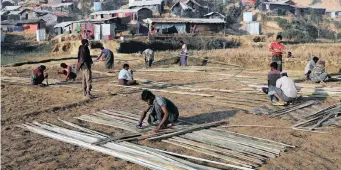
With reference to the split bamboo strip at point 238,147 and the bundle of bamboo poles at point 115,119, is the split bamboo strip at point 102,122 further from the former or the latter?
the split bamboo strip at point 238,147

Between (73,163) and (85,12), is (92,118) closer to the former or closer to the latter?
(73,163)

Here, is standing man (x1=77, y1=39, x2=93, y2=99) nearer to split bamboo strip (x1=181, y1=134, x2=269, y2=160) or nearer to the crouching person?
split bamboo strip (x1=181, y1=134, x2=269, y2=160)

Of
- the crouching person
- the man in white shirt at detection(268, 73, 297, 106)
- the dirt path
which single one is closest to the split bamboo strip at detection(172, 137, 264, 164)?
the dirt path

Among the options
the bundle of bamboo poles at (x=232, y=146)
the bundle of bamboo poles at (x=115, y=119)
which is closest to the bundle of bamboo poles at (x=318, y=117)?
the bundle of bamboo poles at (x=232, y=146)

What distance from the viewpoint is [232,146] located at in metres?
5.57

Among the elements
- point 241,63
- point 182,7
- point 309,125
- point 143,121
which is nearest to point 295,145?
point 309,125

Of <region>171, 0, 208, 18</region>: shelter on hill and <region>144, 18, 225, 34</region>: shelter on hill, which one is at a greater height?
<region>171, 0, 208, 18</region>: shelter on hill

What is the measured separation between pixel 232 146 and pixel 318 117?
267 cm

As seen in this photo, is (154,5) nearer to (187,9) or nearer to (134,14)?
(187,9)

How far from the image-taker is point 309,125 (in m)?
7.02

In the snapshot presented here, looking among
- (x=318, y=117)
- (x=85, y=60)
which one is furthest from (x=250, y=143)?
(x=85, y=60)

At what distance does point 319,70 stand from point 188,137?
705cm

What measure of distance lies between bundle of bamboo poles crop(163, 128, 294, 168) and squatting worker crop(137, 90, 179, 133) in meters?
0.41

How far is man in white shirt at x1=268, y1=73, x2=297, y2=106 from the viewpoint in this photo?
27.8ft
